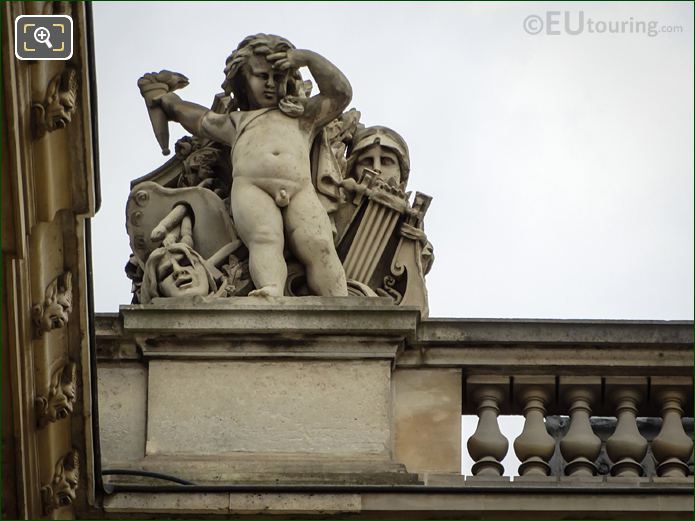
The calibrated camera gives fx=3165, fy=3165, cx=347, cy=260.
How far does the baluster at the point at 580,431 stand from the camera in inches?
791

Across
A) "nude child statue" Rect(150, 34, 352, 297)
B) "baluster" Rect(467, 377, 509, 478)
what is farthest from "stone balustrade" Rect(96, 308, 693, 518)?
"nude child statue" Rect(150, 34, 352, 297)

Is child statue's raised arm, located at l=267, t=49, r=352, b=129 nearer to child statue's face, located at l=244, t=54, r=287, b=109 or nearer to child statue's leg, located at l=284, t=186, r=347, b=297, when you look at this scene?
child statue's face, located at l=244, t=54, r=287, b=109

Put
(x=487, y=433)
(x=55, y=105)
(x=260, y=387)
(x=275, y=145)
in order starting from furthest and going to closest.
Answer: (x=275, y=145) < (x=260, y=387) < (x=487, y=433) < (x=55, y=105)

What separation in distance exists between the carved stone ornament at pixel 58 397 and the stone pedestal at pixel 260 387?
128cm

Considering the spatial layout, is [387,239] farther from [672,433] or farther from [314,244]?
[672,433]

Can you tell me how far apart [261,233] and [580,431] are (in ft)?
8.54

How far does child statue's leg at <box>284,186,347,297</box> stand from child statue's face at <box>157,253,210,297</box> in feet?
2.21

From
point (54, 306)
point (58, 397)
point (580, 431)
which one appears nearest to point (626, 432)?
point (580, 431)

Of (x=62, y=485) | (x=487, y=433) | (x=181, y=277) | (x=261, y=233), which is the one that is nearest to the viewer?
(x=62, y=485)

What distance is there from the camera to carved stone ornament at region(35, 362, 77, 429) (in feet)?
61.7

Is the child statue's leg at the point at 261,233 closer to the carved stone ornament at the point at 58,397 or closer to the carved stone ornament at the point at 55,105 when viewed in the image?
the carved stone ornament at the point at 58,397

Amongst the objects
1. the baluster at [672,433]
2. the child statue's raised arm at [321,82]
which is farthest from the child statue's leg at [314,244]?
the baluster at [672,433]

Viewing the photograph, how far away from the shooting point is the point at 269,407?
66.8 feet

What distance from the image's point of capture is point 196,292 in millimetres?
20953
